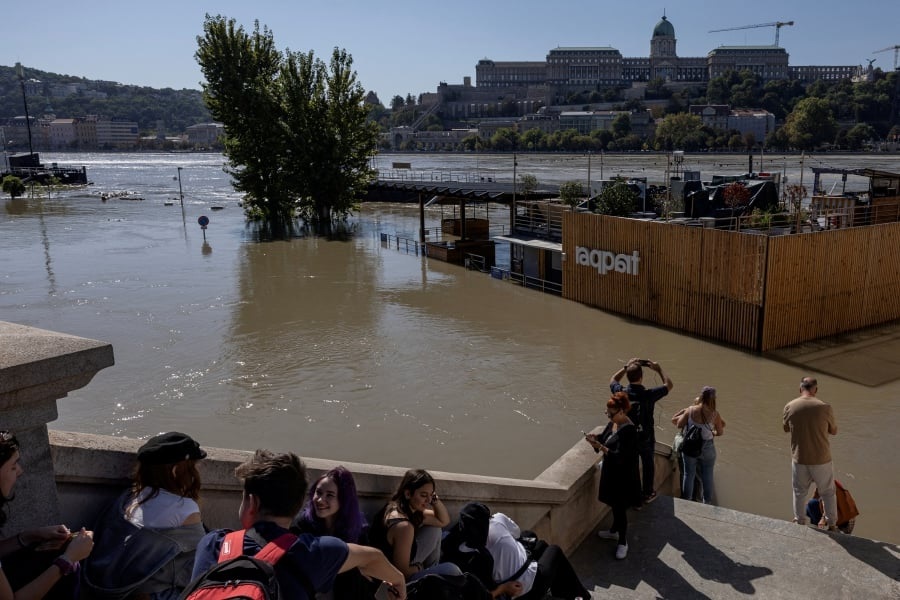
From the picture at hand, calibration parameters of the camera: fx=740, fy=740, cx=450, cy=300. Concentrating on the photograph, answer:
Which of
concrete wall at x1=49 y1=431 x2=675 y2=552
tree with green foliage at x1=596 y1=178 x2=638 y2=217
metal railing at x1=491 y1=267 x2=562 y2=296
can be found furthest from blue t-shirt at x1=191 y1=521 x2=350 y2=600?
tree with green foliage at x1=596 y1=178 x2=638 y2=217

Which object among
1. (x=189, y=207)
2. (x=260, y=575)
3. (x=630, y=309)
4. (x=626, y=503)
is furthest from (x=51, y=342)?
(x=189, y=207)

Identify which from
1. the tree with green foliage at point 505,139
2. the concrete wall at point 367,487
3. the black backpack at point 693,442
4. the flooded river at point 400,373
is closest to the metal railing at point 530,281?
the flooded river at point 400,373

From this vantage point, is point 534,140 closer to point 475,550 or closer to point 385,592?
point 475,550

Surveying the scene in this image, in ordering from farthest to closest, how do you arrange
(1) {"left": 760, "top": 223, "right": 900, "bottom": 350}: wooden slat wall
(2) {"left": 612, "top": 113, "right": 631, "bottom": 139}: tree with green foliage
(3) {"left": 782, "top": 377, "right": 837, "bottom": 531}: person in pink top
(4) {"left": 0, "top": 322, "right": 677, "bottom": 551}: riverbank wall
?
(2) {"left": 612, "top": 113, "right": 631, "bottom": 139}: tree with green foliage → (1) {"left": 760, "top": 223, "right": 900, "bottom": 350}: wooden slat wall → (3) {"left": 782, "top": 377, "right": 837, "bottom": 531}: person in pink top → (4) {"left": 0, "top": 322, "right": 677, "bottom": 551}: riverbank wall

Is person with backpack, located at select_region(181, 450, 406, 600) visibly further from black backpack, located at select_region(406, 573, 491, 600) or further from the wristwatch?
black backpack, located at select_region(406, 573, 491, 600)

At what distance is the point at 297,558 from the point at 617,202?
940 inches

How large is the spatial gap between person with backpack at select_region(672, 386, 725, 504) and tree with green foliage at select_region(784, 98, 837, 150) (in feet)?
503

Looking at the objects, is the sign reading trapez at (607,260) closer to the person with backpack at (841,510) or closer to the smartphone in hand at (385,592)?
the person with backpack at (841,510)

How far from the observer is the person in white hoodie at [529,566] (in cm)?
441

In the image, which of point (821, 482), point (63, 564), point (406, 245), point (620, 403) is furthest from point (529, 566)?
point (406, 245)

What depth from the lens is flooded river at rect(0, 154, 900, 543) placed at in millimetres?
12844

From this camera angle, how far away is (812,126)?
146 m

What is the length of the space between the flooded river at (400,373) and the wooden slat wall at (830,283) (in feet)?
4.84

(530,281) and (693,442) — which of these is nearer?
(693,442)
